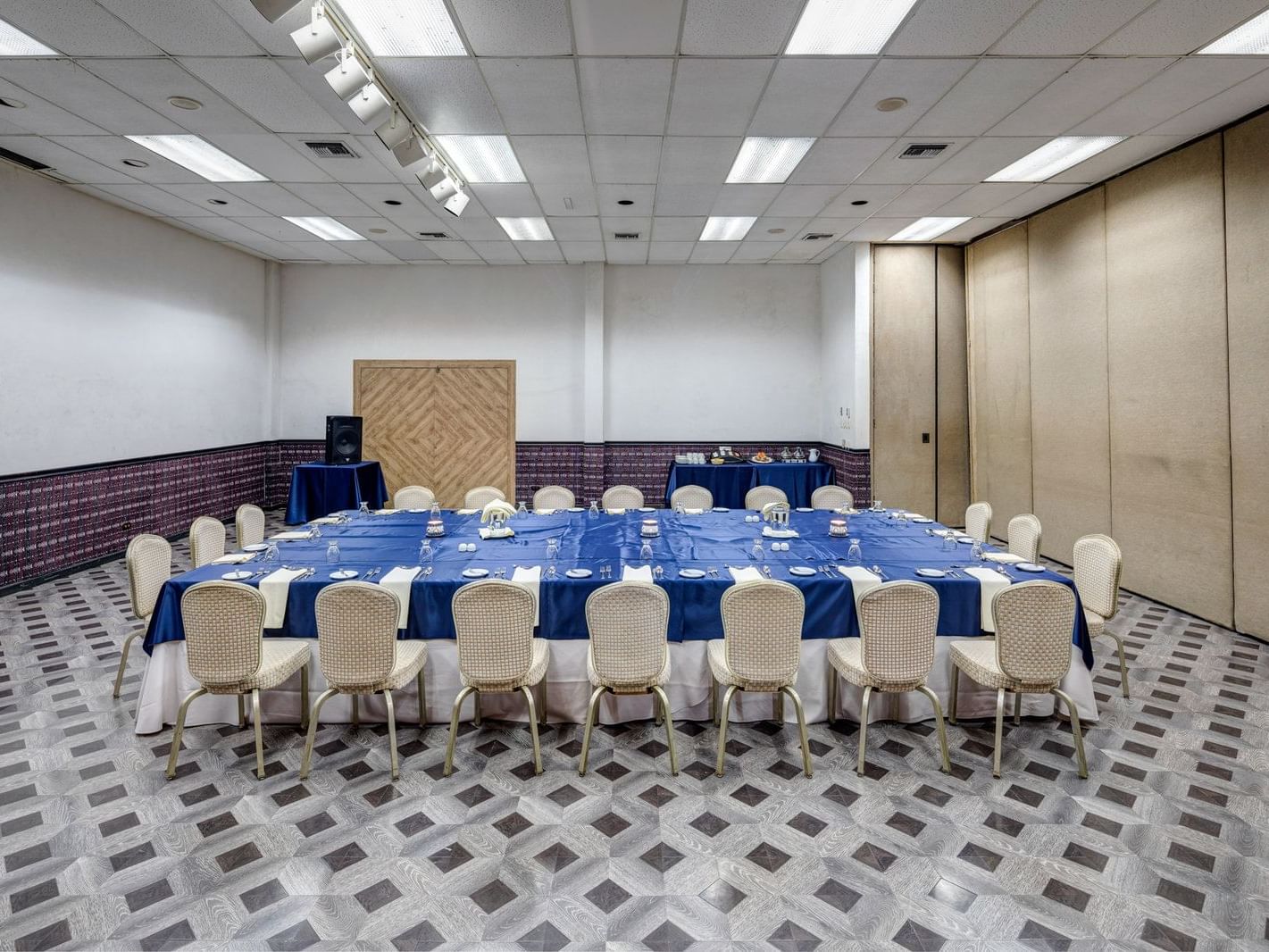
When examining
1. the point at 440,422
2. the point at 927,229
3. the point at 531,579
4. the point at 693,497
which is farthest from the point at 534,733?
the point at 440,422

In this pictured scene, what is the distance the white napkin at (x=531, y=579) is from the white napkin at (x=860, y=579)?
178cm

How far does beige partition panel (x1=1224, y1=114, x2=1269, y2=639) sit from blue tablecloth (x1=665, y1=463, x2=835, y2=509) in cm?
466

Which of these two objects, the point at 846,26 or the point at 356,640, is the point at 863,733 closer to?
the point at 356,640

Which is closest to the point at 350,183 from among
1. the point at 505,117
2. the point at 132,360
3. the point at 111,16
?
the point at 505,117

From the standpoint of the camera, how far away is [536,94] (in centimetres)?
451

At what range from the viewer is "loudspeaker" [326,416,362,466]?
29.7ft

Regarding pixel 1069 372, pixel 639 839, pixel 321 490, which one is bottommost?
pixel 639 839

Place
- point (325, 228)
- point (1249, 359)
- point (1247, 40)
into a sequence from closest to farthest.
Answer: point (1247, 40)
point (1249, 359)
point (325, 228)

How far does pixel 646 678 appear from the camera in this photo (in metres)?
3.19

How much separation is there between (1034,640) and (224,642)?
390 cm

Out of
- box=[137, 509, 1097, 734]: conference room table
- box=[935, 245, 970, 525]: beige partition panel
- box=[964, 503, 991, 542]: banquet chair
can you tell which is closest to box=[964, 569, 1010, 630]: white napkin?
box=[137, 509, 1097, 734]: conference room table

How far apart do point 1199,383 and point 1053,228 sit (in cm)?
257

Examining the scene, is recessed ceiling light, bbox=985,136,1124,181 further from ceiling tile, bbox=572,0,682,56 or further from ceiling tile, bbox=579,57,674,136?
ceiling tile, bbox=572,0,682,56

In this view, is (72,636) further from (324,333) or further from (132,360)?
(324,333)
